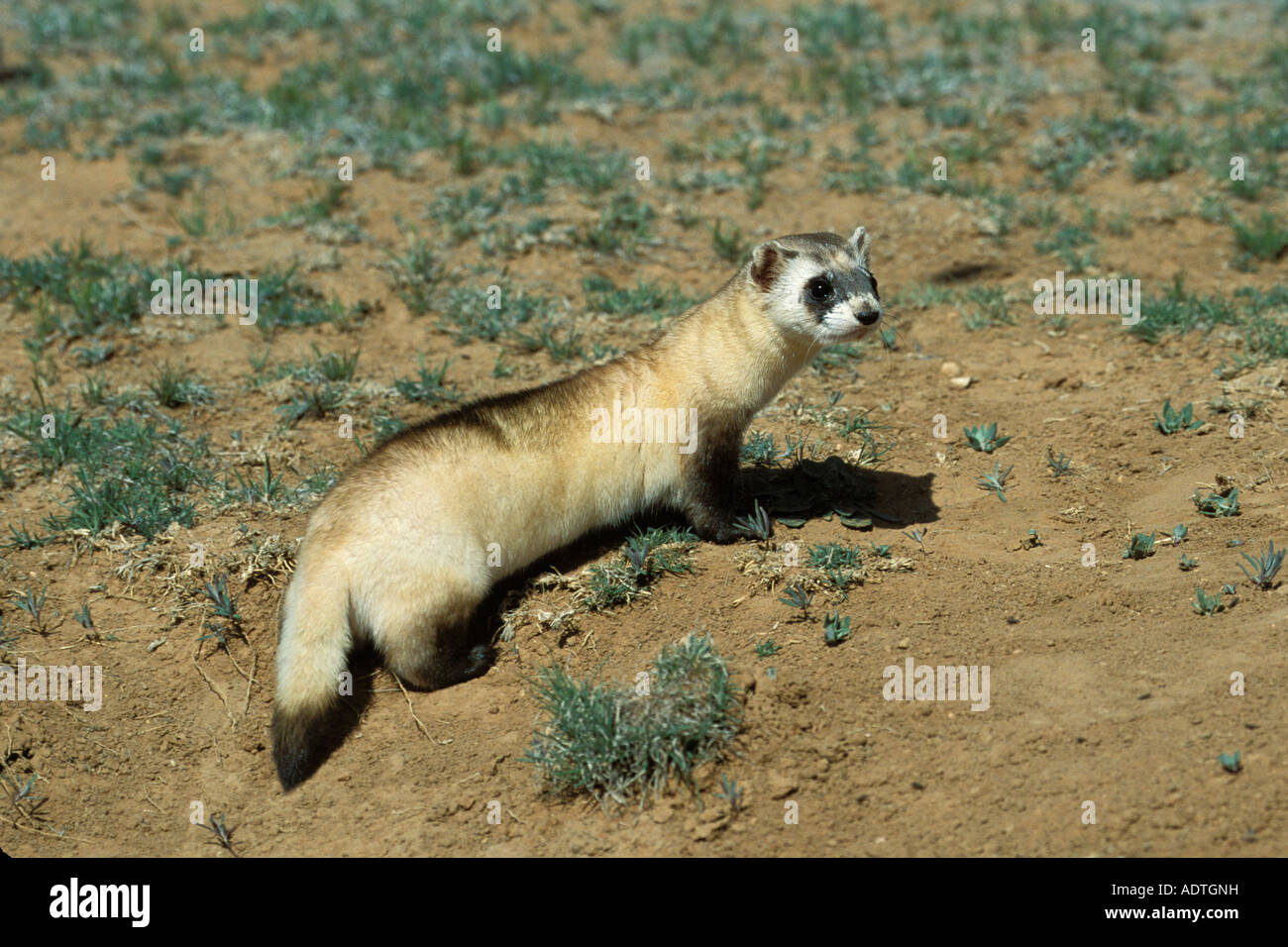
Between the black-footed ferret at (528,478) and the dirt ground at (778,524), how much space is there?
31 cm

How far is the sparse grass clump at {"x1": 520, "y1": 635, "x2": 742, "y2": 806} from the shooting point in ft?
14.0

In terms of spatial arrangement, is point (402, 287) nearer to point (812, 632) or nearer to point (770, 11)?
point (812, 632)

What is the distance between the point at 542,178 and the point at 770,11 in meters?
5.08

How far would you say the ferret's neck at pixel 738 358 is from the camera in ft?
18.3

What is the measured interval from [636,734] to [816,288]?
2288 millimetres

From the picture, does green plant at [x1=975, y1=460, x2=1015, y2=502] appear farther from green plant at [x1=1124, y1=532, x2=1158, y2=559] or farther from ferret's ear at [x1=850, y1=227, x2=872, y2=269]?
ferret's ear at [x1=850, y1=227, x2=872, y2=269]

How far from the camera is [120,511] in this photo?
5.94m

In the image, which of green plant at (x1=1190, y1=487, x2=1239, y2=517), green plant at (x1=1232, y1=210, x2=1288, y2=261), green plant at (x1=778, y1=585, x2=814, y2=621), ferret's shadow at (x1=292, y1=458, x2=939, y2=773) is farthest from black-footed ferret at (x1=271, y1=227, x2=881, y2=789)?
green plant at (x1=1232, y1=210, x2=1288, y2=261)

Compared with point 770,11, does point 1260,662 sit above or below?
below

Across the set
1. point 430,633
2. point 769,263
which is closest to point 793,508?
point 769,263

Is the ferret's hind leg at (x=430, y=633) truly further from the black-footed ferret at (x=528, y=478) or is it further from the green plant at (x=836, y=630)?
the green plant at (x=836, y=630)

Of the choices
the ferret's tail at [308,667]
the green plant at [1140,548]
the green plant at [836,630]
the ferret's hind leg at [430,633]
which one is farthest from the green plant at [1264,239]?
the ferret's tail at [308,667]

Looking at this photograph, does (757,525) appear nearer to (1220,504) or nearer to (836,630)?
(836,630)

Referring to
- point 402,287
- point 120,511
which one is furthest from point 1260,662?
point 402,287
